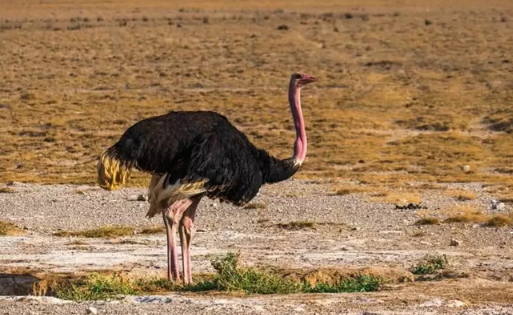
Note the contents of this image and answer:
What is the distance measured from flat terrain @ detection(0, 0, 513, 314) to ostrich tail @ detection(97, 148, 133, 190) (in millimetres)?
1118

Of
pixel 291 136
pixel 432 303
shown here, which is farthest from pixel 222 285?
pixel 291 136

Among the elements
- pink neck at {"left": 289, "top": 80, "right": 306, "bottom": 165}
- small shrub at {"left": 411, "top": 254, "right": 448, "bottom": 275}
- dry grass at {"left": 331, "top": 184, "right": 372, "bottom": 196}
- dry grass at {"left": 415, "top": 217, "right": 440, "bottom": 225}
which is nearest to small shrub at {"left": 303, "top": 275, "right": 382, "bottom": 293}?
small shrub at {"left": 411, "top": 254, "right": 448, "bottom": 275}

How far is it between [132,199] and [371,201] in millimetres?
3664

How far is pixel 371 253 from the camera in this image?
15.2 m

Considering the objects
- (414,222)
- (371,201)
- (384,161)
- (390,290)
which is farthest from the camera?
(384,161)

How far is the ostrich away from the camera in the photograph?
41.5 ft

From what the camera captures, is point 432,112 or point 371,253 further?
point 432,112

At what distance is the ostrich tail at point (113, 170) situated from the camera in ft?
41.7

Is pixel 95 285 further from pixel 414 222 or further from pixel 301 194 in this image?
pixel 301 194

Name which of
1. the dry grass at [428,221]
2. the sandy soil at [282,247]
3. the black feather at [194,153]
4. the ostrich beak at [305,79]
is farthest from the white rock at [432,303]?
the dry grass at [428,221]

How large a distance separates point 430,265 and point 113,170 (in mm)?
3195

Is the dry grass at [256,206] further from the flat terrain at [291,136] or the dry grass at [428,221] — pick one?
the dry grass at [428,221]

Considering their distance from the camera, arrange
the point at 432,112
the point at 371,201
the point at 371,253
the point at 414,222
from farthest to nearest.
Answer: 1. the point at 432,112
2. the point at 371,201
3. the point at 414,222
4. the point at 371,253

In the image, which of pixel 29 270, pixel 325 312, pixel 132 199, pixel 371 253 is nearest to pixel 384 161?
pixel 132 199
